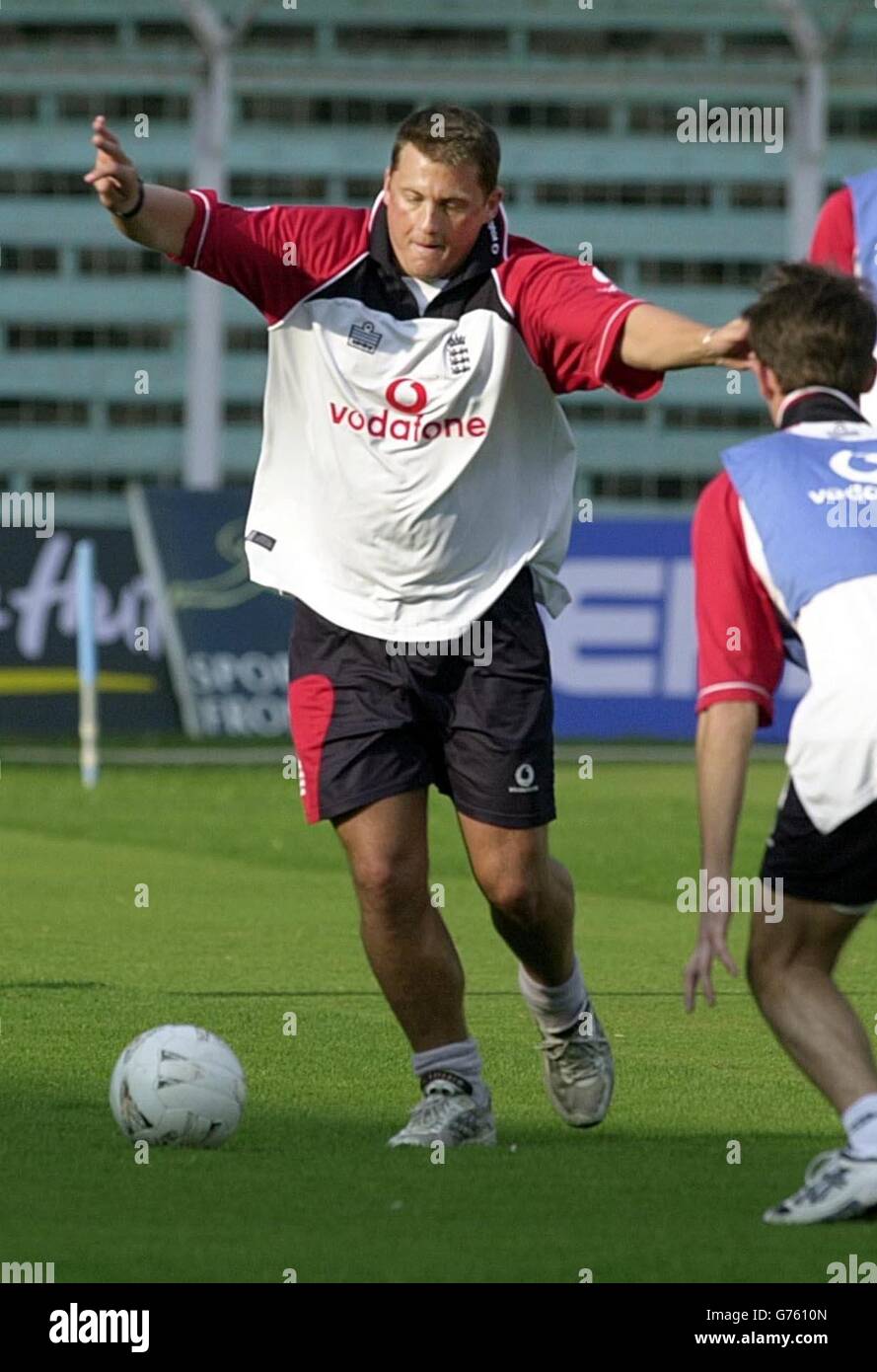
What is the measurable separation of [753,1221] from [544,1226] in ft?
1.41

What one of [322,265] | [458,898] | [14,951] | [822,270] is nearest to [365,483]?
[322,265]

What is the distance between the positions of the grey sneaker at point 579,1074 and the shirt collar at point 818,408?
210 cm

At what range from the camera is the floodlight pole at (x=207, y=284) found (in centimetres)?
2520

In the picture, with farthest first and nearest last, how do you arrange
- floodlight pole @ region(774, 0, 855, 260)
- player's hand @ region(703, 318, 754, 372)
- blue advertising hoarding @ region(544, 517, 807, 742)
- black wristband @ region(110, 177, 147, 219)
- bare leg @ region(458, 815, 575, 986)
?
floodlight pole @ region(774, 0, 855, 260), blue advertising hoarding @ region(544, 517, 807, 742), bare leg @ region(458, 815, 575, 986), black wristband @ region(110, 177, 147, 219), player's hand @ region(703, 318, 754, 372)

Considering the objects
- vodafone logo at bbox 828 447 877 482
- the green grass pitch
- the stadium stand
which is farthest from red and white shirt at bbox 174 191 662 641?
the stadium stand

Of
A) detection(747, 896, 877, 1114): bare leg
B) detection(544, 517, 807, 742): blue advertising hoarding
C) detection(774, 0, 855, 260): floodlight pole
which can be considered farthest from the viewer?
detection(774, 0, 855, 260): floodlight pole

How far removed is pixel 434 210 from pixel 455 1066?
2107 millimetres

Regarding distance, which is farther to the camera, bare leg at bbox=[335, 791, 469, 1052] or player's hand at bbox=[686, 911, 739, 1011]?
bare leg at bbox=[335, 791, 469, 1052]

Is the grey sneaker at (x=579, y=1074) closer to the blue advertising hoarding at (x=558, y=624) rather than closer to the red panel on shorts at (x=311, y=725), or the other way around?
the red panel on shorts at (x=311, y=725)

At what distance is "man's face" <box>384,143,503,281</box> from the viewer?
6609 millimetres

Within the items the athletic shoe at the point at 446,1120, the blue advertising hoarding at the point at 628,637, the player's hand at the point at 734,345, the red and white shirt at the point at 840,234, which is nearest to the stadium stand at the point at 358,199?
the blue advertising hoarding at the point at 628,637

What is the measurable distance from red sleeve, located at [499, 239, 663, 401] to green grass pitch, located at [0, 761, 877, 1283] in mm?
1835

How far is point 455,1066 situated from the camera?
6801 mm

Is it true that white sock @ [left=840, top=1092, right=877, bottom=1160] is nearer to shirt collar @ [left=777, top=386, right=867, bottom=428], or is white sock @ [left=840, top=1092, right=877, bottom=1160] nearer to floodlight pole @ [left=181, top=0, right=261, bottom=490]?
shirt collar @ [left=777, top=386, right=867, bottom=428]
